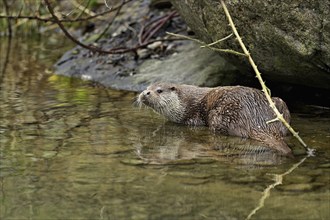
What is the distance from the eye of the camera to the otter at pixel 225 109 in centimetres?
498

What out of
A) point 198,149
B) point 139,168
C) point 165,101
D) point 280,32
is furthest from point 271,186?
point 165,101

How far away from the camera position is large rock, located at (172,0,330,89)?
503cm

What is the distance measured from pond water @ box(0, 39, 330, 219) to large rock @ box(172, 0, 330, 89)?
17.3 inches

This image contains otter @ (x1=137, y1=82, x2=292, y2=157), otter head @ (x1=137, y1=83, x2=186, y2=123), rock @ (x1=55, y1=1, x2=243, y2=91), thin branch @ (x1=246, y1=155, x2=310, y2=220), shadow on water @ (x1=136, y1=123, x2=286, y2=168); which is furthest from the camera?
rock @ (x1=55, y1=1, x2=243, y2=91)

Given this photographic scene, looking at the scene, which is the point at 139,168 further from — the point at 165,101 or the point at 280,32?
the point at 165,101

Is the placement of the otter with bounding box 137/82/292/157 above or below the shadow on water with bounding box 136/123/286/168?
above

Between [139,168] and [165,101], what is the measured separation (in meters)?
2.02

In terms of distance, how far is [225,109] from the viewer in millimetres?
5398

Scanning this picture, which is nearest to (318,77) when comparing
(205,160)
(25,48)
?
(205,160)

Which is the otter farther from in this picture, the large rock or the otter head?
the large rock

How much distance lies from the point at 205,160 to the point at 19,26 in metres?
10.0

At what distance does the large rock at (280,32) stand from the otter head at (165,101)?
60 centimetres

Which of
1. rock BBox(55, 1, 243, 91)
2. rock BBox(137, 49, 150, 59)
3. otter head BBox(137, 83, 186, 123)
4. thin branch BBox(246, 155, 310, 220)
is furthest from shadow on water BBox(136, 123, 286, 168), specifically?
rock BBox(137, 49, 150, 59)

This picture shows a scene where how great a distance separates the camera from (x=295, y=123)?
5523mm
